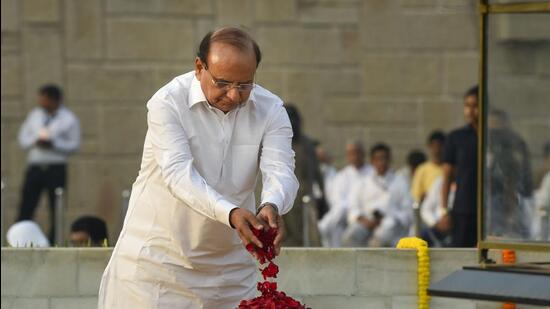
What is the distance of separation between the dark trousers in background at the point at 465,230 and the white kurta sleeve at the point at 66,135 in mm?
5055

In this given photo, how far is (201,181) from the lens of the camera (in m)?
6.44

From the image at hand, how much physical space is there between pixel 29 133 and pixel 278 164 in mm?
11341

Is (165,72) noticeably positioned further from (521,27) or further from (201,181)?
(201,181)

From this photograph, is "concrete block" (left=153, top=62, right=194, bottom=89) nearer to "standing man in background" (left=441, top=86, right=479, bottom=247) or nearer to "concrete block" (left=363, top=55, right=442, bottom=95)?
"concrete block" (left=363, top=55, right=442, bottom=95)

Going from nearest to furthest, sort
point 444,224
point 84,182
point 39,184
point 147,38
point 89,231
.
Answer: point 89,231
point 444,224
point 39,184
point 84,182
point 147,38

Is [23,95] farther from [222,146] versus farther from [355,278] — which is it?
[222,146]

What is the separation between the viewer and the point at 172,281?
266 inches

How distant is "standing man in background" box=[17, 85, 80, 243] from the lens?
57.5 feet

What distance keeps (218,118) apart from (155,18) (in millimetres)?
12963

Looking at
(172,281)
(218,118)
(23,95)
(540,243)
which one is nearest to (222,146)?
(218,118)

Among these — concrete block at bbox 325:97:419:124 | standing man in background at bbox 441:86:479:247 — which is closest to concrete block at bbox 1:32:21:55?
concrete block at bbox 325:97:419:124

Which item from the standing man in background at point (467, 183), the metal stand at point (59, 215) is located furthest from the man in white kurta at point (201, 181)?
the metal stand at point (59, 215)

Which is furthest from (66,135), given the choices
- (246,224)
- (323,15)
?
(246,224)

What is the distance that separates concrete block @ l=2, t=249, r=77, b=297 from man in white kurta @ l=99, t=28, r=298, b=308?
7.08 feet
